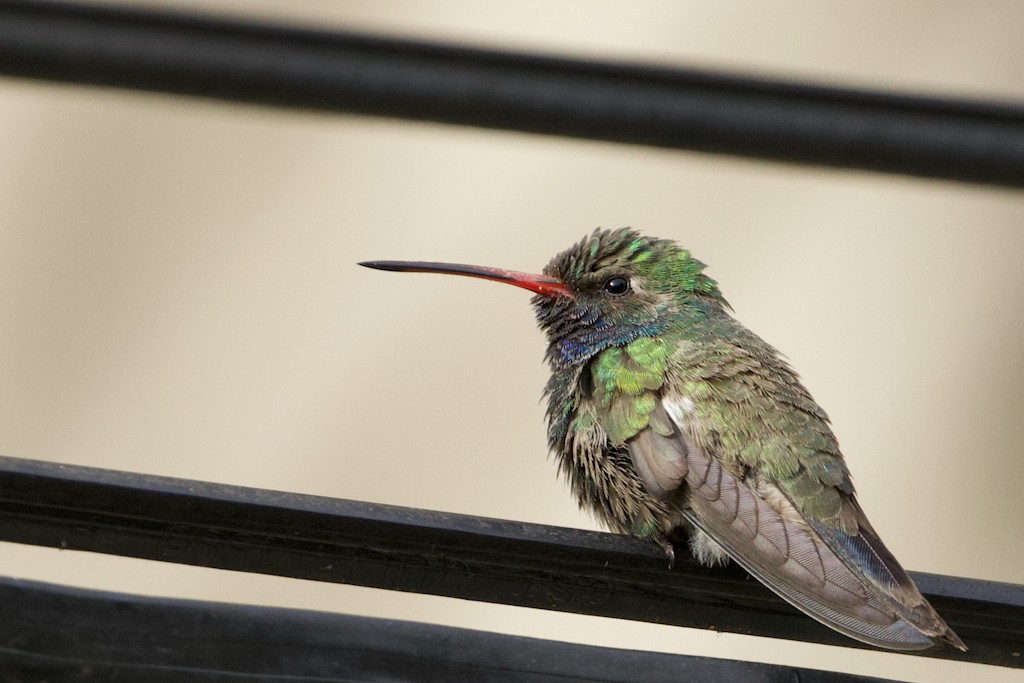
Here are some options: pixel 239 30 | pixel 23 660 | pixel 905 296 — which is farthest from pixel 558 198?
pixel 23 660

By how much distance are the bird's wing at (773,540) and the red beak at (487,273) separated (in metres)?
0.77

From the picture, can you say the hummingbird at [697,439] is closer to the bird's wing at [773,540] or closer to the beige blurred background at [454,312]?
the bird's wing at [773,540]

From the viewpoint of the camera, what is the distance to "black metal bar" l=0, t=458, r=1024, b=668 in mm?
2303

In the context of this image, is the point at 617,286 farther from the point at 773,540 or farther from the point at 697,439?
the point at 773,540

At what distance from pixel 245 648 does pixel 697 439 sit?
1546mm

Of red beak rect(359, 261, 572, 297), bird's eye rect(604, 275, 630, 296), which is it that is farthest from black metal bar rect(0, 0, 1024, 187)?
bird's eye rect(604, 275, 630, 296)

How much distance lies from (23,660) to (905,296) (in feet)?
25.1

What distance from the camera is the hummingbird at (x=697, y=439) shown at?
2877mm

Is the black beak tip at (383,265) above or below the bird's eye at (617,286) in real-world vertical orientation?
below

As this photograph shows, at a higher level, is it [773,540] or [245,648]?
[773,540]

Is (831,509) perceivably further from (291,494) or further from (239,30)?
(239,30)

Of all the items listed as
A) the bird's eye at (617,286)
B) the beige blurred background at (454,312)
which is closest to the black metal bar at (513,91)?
the bird's eye at (617,286)

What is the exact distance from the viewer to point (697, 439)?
342cm

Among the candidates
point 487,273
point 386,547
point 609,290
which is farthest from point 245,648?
point 609,290
